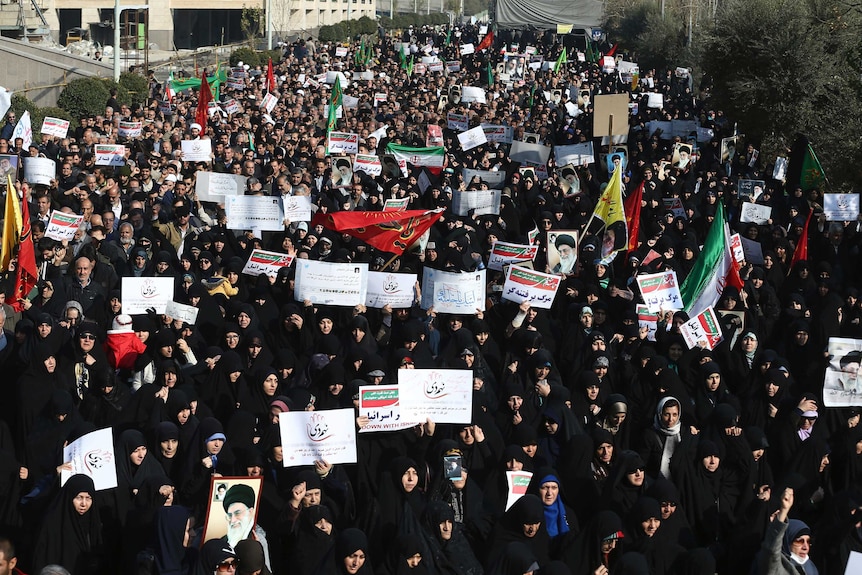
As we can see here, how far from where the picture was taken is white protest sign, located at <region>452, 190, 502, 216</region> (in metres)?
16.0

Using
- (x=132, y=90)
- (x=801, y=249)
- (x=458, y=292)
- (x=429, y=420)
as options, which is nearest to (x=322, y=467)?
(x=429, y=420)

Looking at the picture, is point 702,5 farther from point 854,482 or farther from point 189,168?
point 854,482

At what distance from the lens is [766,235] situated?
15.2 metres

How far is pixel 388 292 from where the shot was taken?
11.4 meters

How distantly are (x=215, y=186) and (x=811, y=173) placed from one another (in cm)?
791

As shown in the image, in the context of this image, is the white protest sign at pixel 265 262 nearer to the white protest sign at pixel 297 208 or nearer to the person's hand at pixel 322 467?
the white protest sign at pixel 297 208

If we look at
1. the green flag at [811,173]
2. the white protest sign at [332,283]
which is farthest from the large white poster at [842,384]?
the green flag at [811,173]

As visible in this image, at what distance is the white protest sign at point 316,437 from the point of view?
7770 mm

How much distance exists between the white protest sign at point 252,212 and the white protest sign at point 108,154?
12.0 feet

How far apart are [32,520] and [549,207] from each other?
9.65 metres

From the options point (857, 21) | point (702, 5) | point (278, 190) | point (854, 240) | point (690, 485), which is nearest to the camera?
point (690, 485)

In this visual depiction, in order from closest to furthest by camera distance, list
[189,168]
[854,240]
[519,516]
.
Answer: [519,516]
[854,240]
[189,168]

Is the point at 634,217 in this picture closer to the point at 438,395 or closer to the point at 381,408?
the point at 438,395

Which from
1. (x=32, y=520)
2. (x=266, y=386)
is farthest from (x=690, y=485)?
(x=32, y=520)
